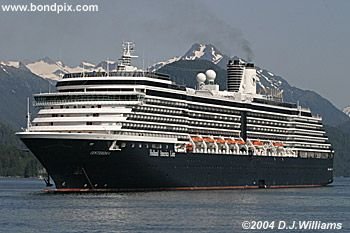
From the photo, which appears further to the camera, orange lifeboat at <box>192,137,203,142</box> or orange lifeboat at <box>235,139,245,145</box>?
orange lifeboat at <box>235,139,245,145</box>

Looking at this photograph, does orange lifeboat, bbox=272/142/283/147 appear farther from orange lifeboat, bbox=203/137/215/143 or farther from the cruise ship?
orange lifeboat, bbox=203/137/215/143

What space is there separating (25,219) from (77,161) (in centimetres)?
2619

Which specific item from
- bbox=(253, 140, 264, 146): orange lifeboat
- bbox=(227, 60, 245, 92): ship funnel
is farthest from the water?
bbox=(227, 60, 245, 92): ship funnel

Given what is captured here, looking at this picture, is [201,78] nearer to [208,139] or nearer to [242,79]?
[242,79]

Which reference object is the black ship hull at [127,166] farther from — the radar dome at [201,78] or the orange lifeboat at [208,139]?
the radar dome at [201,78]

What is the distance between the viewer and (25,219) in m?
80.4

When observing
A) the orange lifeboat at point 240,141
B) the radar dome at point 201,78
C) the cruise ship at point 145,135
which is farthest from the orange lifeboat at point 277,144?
the radar dome at point 201,78

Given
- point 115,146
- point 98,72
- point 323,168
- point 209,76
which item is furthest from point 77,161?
point 323,168

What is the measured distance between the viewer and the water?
246 ft

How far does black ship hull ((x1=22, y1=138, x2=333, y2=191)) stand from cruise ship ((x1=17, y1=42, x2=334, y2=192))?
0.10 meters

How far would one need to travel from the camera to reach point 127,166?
354 ft

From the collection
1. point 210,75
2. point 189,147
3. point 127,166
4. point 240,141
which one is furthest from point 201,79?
point 127,166

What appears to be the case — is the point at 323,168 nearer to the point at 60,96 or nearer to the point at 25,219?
the point at 60,96

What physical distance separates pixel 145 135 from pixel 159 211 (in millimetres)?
24758
